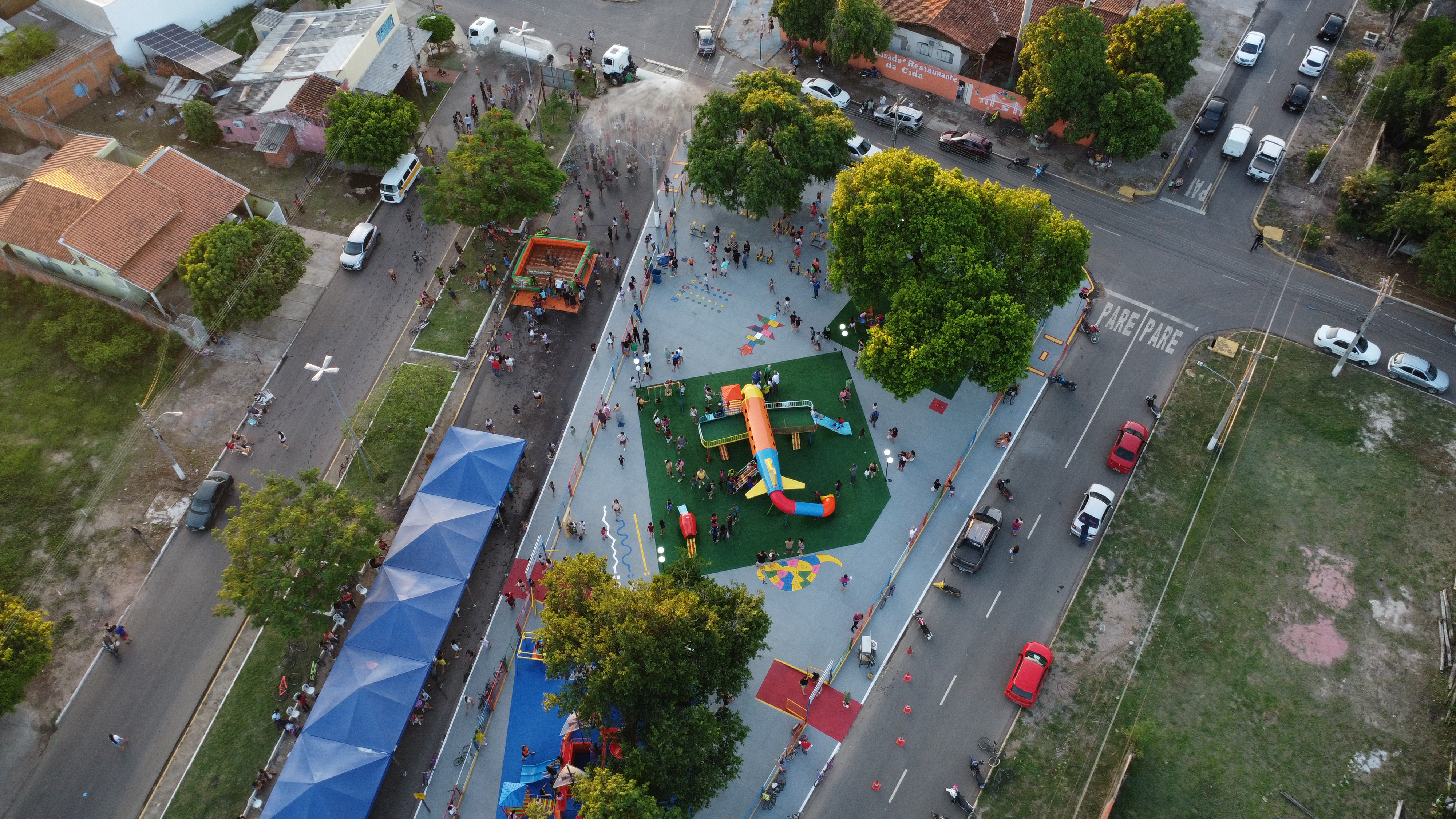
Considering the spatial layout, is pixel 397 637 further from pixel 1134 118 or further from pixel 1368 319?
pixel 1134 118

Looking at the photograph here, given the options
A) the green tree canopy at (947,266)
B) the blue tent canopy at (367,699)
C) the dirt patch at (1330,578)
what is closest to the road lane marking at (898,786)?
the green tree canopy at (947,266)

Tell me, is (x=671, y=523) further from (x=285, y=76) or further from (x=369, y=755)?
(x=285, y=76)

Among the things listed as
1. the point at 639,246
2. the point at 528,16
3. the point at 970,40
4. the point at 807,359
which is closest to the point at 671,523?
the point at 807,359

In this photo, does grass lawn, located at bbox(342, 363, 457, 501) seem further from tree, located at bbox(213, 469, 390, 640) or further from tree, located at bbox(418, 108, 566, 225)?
tree, located at bbox(418, 108, 566, 225)

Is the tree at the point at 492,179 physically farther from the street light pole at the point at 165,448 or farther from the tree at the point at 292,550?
the tree at the point at 292,550

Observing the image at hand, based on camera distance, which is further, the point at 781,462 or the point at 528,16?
the point at 528,16

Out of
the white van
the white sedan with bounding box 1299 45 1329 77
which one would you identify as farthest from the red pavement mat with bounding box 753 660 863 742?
the white sedan with bounding box 1299 45 1329 77

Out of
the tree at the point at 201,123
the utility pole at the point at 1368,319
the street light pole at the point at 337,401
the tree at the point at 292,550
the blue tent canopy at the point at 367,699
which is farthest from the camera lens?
the tree at the point at 201,123
